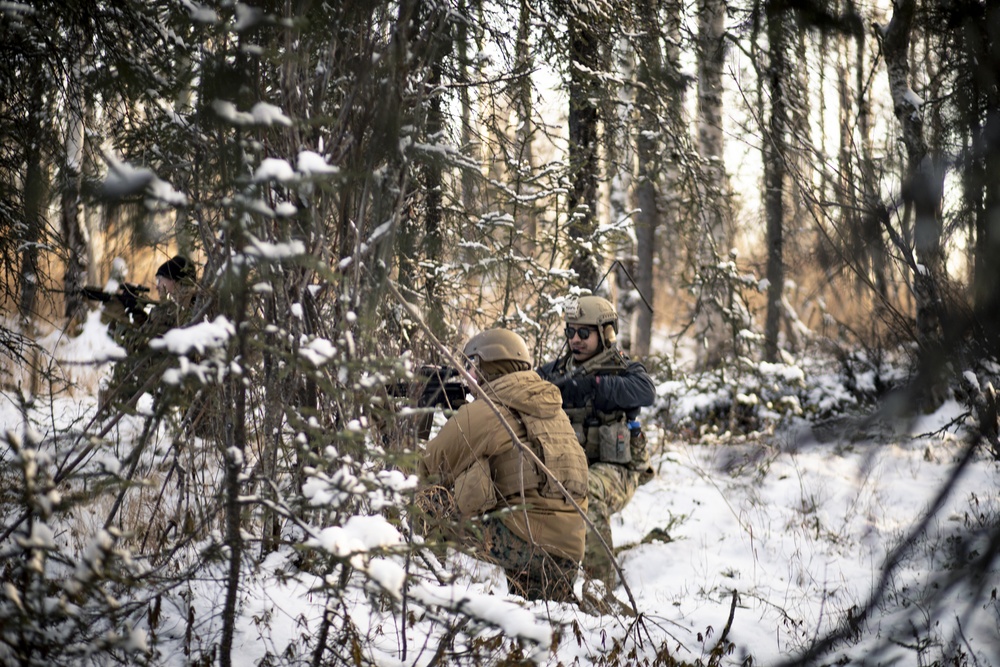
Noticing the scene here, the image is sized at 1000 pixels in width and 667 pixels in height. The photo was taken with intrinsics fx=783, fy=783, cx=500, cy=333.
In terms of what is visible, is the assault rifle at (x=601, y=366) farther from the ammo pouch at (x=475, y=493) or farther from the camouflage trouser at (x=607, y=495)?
the ammo pouch at (x=475, y=493)

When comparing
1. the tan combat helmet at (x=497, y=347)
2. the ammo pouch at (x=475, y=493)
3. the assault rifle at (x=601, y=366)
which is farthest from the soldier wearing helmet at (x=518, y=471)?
the assault rifle at (x=601, y=366)

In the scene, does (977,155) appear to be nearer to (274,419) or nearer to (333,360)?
(333,360)

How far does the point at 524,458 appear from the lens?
11.7ft

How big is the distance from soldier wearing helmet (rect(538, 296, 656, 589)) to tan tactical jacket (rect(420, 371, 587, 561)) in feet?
2.23

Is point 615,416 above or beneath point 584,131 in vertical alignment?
beneath

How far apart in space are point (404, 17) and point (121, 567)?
152 centimetres

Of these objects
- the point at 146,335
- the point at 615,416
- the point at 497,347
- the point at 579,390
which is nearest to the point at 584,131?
the point at 579,390

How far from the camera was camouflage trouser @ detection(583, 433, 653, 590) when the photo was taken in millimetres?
4129

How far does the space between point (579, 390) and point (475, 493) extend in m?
1.50

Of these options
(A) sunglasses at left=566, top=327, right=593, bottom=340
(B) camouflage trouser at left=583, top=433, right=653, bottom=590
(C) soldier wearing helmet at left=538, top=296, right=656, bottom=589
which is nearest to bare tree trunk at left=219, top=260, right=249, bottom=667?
(B) camouflage trouser at left=583, top=433, right=653, bottom=590

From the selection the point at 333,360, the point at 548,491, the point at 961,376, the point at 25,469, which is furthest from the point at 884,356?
the point at 548,491

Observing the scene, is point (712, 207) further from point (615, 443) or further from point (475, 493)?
point (475, 493)

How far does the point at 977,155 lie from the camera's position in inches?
49.3

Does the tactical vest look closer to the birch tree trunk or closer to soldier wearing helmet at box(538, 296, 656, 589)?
soldier wearing helmet at box(538, 296, 656, 589)
